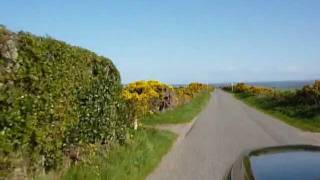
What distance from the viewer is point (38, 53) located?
8117 millimetres

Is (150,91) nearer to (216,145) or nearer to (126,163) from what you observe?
(216,145)

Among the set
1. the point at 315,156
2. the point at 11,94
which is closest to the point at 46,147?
the point at 11,94

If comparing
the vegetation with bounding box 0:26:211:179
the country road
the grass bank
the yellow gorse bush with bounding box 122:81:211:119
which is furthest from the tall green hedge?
the yellow gorse bush with bounding box 122:81:211:119

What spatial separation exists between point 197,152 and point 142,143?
1.75 metres

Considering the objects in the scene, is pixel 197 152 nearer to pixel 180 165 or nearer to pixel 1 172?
pixel 180 165

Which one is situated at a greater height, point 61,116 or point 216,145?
point 61,116

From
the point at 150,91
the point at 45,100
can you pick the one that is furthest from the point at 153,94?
the point at 45,100

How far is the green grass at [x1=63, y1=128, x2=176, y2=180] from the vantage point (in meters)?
10.1

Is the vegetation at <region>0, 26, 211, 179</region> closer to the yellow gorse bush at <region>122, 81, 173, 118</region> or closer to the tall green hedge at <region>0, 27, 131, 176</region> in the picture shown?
the tall green hedge at <region>0, 27, 131, 176</region>

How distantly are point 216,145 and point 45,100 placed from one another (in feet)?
31.9

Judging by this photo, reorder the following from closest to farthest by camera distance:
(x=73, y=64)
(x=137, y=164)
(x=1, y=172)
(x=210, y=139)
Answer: (x=1, y=172)
(x=73, y=64)
(x=137, y=164)
(x=210, y=139)

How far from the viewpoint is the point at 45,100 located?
8.42 metres

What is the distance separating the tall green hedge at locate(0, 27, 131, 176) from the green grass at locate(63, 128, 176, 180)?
432 mm

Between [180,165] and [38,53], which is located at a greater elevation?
[38,53]
